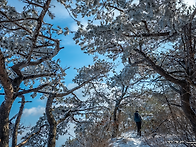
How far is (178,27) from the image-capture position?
104 inches

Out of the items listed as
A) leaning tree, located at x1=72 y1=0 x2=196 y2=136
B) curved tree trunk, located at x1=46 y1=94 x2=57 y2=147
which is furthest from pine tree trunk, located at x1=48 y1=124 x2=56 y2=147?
leaning tree, located at x1=72 y1=0 x2=196 y2=136

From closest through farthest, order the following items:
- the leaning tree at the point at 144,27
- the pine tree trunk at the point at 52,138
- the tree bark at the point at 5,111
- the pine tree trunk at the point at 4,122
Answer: the leaning tree at the point at 144,27 → the tree bark at the point at 5,111 → the pine tree trunk at the point at 4,122 → the pine tree trunk at the point at 52,138

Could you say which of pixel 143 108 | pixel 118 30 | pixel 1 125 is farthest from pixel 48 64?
pixel 143 108

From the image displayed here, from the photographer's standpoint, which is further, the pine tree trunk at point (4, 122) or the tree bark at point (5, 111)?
the pine tree trunk at point (4, 122)

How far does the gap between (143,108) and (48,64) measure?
27.5ft

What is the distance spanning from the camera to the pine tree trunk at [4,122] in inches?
151

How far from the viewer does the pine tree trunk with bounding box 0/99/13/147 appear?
3.84m

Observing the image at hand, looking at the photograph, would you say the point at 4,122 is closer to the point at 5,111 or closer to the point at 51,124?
the point at 5,111

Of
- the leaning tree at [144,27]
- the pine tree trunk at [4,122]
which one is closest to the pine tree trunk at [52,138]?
the pine tree trunk at [4,122]

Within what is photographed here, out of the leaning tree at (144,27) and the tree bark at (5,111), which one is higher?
the leaning tree at (144,27)

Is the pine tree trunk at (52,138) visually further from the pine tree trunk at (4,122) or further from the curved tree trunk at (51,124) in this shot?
the pine tree trunk at (4,122)

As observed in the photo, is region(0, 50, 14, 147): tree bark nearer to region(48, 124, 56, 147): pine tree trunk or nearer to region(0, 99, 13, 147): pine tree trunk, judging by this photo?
region(0, 99, 13, 147): pine tree trunk

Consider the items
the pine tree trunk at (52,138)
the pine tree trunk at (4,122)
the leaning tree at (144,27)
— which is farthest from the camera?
the pine tree trunk at (52,138)

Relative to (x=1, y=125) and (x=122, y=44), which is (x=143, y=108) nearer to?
(x=122, y=44)
